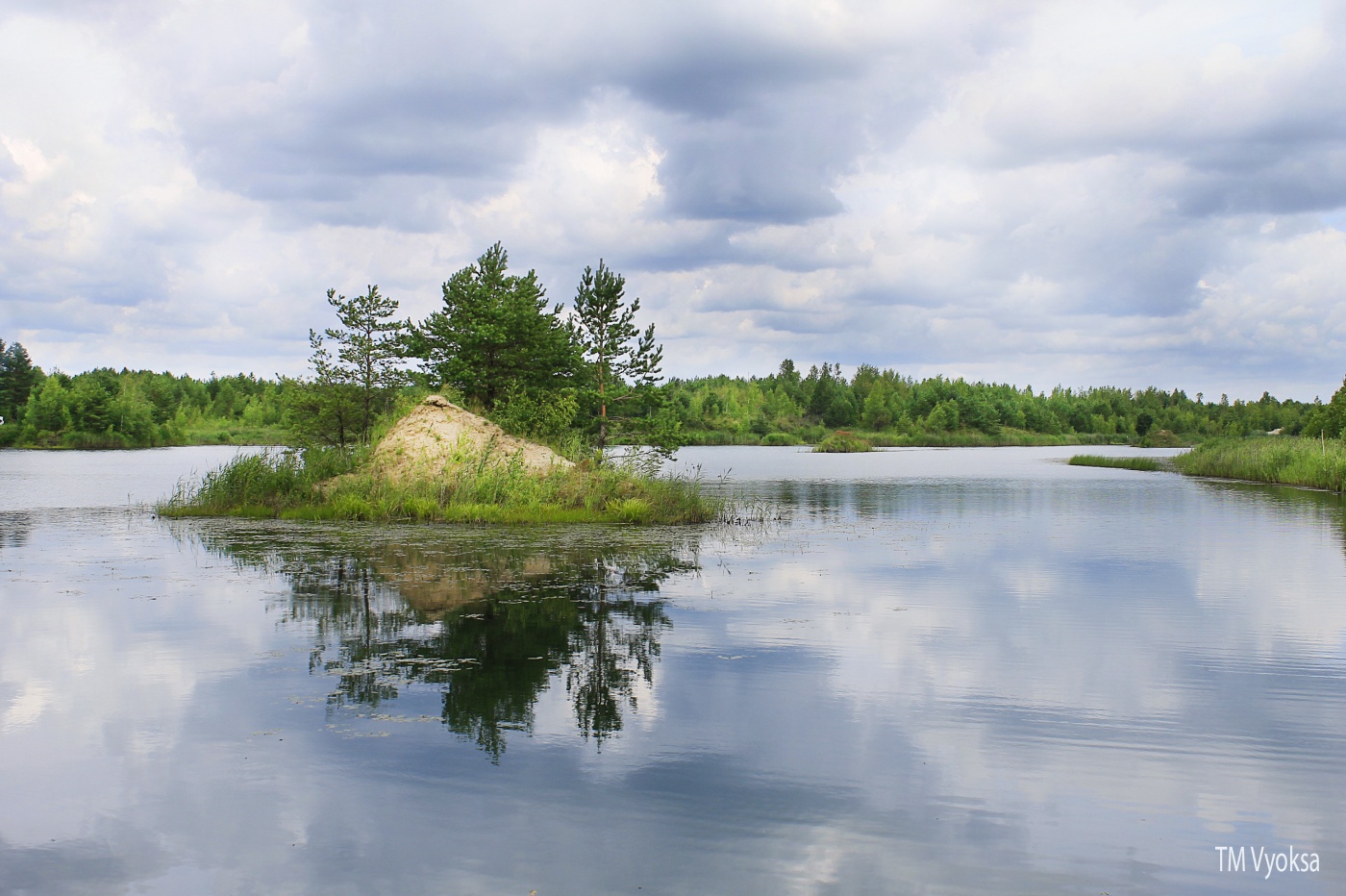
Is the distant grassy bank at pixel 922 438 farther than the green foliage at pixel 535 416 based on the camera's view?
Yes

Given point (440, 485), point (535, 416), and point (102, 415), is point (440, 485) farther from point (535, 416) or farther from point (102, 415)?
point (102, 415)

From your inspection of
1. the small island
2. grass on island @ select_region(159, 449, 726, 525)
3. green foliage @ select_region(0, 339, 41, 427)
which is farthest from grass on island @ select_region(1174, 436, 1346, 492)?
green foliage @ select_region(0, 339, 41, 427)

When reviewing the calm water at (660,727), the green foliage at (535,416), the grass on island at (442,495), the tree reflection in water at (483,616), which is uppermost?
the green foliage at (535,416)

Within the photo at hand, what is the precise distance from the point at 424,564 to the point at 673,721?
969cm

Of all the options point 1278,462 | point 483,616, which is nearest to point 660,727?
point 483,616

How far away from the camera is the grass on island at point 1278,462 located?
40531 mm

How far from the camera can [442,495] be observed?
24453 mm

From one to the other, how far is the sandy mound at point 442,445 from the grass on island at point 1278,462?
114 feet

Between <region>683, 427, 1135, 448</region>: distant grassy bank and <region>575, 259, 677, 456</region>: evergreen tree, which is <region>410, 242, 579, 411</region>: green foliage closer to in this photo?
<region>575, 259, 677, 456</region>: evergreen tree

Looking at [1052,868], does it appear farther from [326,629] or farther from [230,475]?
[230,475]

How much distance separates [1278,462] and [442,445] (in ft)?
137

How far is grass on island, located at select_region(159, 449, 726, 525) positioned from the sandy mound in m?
0.41

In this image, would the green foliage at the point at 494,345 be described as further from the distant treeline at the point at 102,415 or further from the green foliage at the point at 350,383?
the distant treeline at the point at 102,415

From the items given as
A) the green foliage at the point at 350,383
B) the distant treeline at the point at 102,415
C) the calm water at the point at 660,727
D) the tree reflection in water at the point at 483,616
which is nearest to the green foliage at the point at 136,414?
the distant treeline at the point at 102,415
